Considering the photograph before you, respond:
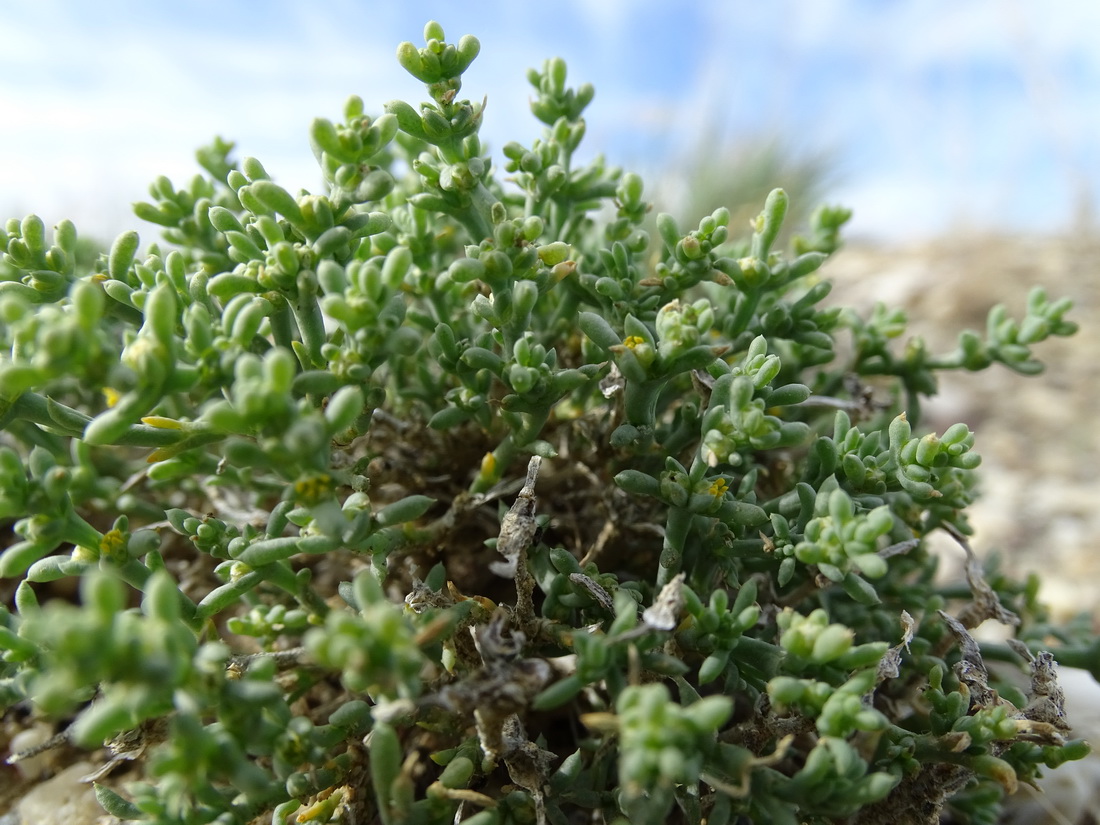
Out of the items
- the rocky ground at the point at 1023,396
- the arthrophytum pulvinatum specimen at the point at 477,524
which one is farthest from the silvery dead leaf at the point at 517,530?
the rocky ground at the point at 1023,396

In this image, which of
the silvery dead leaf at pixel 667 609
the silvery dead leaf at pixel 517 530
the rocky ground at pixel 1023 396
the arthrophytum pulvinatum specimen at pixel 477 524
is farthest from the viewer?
the rocky ground at pixel 1023 396

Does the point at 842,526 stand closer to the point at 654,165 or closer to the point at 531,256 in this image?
the point at 531,256

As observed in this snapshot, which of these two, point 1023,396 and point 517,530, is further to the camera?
point 1023,396

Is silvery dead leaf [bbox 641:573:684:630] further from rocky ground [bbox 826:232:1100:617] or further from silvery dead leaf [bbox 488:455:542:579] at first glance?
rocky ground [bbox 826:232:1100:617]

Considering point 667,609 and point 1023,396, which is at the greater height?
point 1023,396

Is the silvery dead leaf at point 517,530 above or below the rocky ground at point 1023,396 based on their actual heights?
below

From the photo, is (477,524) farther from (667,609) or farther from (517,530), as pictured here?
(667,609)

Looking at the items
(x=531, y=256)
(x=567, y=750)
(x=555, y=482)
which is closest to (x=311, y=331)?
(x=531, y=256)

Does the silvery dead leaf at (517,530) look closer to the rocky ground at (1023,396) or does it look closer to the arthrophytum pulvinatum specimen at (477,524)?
the arthrophytum pulvinatum specimen at (477,524)

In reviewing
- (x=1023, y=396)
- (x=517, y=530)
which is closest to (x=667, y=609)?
(x=517, y=530)

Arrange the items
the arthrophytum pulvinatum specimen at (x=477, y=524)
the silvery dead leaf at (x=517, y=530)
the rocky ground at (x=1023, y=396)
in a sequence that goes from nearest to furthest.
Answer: the arthrophytum pulvinatum specimen at (x=477, y=524)
the silvery dead leaf at (x=517, y=530)
the rocky ground at (x=1023, y=396)

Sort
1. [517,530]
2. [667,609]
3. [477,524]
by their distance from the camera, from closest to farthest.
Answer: [667,609]
[517,530]
[477,524]
